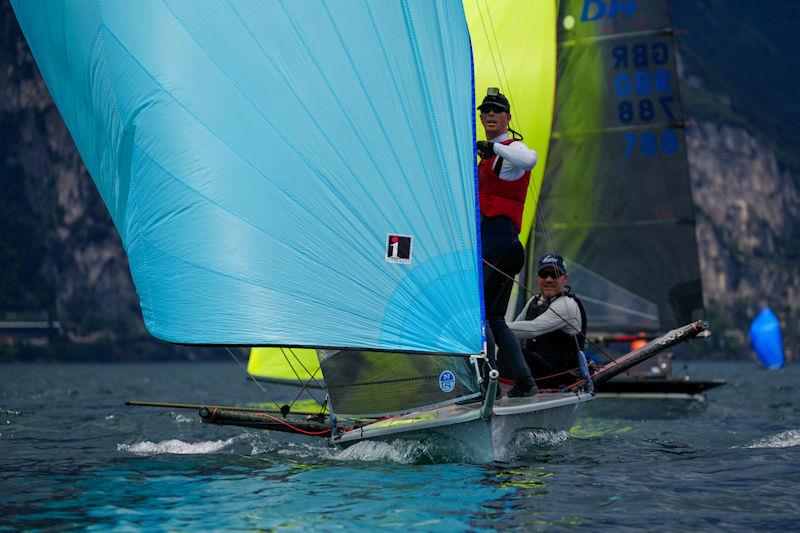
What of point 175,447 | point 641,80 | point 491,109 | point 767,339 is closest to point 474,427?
point 491,109

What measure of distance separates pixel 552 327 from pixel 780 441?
2.89m

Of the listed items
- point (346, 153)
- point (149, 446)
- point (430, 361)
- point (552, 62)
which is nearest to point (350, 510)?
point (430, 361)

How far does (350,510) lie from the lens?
7332 millimetres

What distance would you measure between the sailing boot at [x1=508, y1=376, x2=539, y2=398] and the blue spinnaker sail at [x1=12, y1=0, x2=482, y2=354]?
3.73 feet

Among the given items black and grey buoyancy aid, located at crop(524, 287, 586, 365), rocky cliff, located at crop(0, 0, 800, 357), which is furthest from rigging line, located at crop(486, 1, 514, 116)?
rocky cliff, located at crop(0, 0, 800, 357)

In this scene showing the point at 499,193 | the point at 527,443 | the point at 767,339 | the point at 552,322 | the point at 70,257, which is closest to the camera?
the point at 527,443

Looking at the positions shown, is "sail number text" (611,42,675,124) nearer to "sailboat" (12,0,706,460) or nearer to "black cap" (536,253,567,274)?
"black cap" (536,253,567,274)

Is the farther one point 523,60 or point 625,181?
point 625,181

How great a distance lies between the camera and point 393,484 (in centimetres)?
830

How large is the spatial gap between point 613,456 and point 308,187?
4011 mm

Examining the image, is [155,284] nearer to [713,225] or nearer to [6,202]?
[6,202]

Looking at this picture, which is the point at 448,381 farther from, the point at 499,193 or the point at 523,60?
the point at 523,60

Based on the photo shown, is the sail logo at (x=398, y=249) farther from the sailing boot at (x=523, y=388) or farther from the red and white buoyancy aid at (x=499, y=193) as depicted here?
the sailing boot at (x=523, y=388)

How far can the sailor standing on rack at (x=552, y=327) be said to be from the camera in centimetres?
1068
